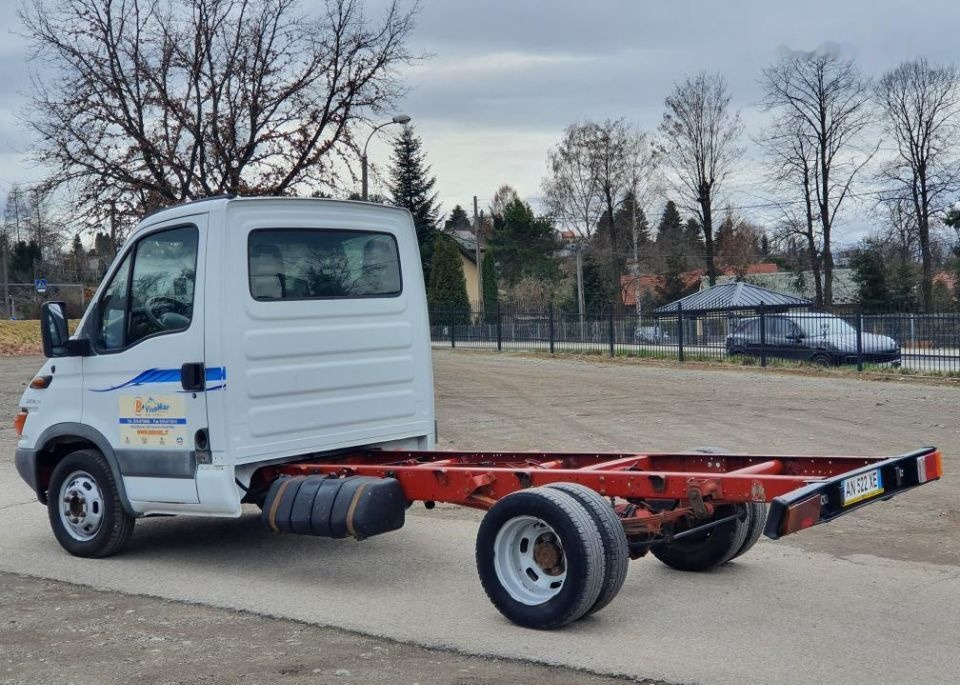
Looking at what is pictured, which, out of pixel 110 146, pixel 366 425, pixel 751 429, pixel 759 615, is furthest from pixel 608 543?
pixel 110 146

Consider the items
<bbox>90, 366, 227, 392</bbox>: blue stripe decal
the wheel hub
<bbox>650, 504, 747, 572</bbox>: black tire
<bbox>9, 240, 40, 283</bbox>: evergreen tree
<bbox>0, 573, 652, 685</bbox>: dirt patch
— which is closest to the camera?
<bbox>0, 573, 652, 685</bbox>: dirt patch

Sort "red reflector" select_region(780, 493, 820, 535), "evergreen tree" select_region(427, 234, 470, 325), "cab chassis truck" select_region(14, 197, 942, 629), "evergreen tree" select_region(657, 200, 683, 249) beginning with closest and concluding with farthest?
"red reflector" select_region(780, 493, 820, 535)
"cab chassis truck" select_region(14, 197, 942, 629)
"evergreen tree" select_region(427, 234, 470, 325)
"evergreen tree" select_region(657, 200, 683, 249)

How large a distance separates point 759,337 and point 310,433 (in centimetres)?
2061

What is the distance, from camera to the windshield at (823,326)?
2488cm

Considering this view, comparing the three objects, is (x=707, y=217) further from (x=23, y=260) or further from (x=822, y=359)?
(x=23, y=260)

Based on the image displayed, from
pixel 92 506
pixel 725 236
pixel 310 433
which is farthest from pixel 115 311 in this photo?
pixel 725 236

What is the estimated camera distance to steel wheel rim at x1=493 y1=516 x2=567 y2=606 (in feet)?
19.3

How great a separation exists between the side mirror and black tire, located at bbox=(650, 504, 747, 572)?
175 inches

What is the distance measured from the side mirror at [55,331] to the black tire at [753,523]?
16.1 feet

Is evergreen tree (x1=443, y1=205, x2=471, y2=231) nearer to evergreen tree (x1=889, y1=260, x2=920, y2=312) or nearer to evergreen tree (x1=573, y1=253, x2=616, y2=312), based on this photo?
evergreen tree (x1=573, y1=253, x2=616, y2=312)

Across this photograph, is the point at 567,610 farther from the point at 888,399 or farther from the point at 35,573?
the point at 888,399

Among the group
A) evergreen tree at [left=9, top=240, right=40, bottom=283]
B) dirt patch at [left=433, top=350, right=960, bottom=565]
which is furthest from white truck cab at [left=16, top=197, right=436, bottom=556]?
evergreen tree at [left=9, top=240, right=40, bottom=283]

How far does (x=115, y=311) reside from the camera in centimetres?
779

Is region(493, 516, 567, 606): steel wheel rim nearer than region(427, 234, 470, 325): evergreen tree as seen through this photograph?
Yes
